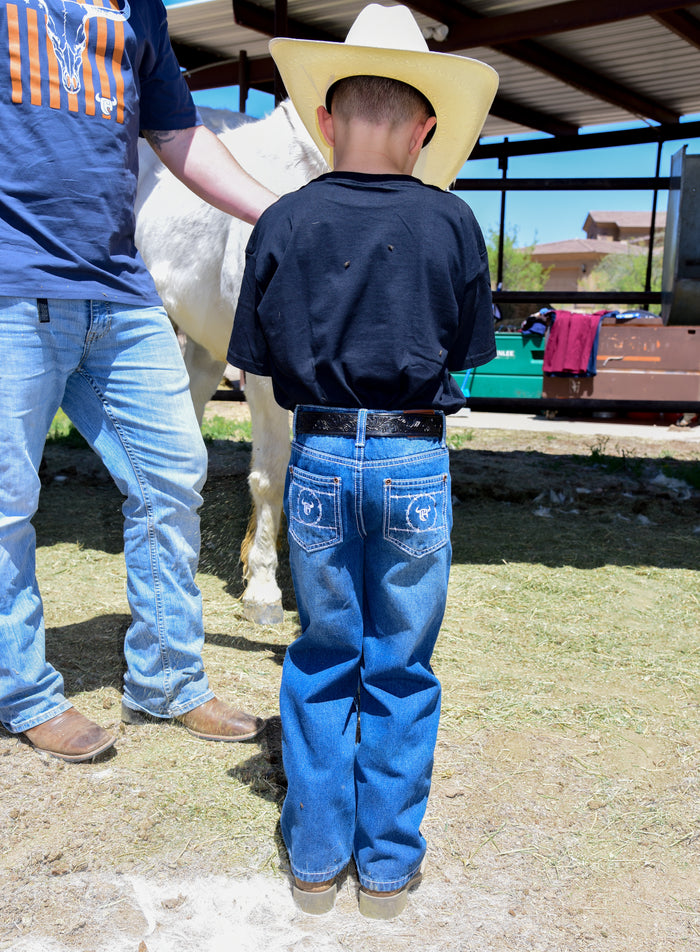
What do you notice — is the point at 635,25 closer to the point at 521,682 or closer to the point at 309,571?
the point at 521,682

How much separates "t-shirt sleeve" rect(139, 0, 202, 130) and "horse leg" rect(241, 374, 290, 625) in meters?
1.04

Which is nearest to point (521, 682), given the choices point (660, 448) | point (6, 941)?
point (6, 941)

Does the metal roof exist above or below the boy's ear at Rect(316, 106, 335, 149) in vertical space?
above

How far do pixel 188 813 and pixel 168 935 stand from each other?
390mm

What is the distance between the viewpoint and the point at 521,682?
2.78 metres

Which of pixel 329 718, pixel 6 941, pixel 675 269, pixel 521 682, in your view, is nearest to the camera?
pixel 6 941

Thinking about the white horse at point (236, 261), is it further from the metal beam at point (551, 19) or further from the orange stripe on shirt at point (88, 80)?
the metal beam at point (551, 19)

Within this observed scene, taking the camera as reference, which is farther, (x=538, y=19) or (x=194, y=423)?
(x=538, y=19)

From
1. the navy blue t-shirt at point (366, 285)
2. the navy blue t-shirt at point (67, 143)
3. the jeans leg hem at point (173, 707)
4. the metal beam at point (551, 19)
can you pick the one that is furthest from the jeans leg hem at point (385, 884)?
the metal beam at point (551, 19)

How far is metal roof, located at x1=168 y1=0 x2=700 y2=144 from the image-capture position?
484 cm

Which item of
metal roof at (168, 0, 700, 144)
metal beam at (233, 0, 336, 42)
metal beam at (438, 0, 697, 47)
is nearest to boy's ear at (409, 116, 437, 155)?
metal roof at (168, 0, 700, 144)

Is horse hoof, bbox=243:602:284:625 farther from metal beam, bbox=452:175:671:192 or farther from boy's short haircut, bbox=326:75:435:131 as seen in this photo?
metal beam, bbox=452:175:671:192

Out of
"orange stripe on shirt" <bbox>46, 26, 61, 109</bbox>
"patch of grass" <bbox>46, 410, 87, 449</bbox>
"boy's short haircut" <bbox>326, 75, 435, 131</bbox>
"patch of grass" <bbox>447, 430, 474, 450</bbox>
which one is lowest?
"patch of grass" <bbox>447, 430, 474, 450</bbox>

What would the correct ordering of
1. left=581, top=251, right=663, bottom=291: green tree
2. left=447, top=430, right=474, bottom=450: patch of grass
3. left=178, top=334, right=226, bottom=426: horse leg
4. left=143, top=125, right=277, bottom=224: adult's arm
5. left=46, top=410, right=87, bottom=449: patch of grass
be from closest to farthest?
1. left=143, top=125, right=277, bottom=224: adult's arm
2. left=178, top=334, right=226, bottom=426: horse leg
3. left=46, top=410, right=87, bottom=449: patch of grass
4. left=447, top=430, right=474, bottom=450: patch of grass
5. left=581, top=251, right=663, bottom=291: green tree
